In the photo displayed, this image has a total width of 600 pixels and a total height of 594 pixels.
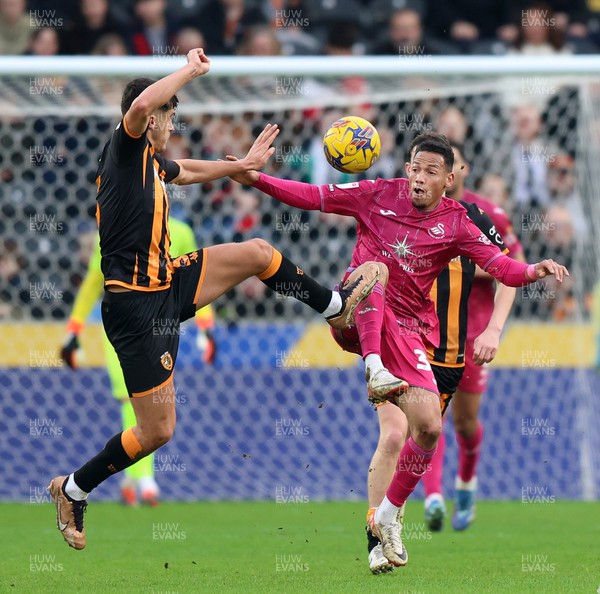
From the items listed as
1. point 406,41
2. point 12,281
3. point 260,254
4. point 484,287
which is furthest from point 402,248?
point 406,41

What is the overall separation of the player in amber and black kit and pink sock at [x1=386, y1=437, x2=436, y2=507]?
78 centimetres

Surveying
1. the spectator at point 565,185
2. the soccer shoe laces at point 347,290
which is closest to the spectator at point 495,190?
the spectator at point 565,185

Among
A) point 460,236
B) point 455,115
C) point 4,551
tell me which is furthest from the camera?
point 455,115

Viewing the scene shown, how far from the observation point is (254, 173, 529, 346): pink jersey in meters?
6.44

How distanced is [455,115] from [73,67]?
3490mm

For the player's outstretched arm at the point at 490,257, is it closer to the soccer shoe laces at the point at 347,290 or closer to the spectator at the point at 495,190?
the soccer shoe laces at the point at 347,290

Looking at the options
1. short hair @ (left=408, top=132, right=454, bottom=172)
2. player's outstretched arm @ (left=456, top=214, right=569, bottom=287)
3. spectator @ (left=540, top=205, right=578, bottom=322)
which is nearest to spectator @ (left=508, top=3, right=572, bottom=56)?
spectator @ (left=540, top=205, right=578, bottom=322)

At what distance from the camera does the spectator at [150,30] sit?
40.6 feet

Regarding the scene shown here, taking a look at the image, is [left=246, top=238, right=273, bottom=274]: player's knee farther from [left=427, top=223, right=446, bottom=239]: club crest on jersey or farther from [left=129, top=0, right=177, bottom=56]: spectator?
[left=129, top=0, right=177, bottom=56]: spectator

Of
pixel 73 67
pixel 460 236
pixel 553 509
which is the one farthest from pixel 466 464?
pixel 73 67

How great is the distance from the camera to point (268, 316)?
10.7m

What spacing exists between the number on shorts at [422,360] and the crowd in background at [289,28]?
633 cm

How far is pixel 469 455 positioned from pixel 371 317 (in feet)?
8.13

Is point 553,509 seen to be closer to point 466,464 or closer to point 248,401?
point 466,464
